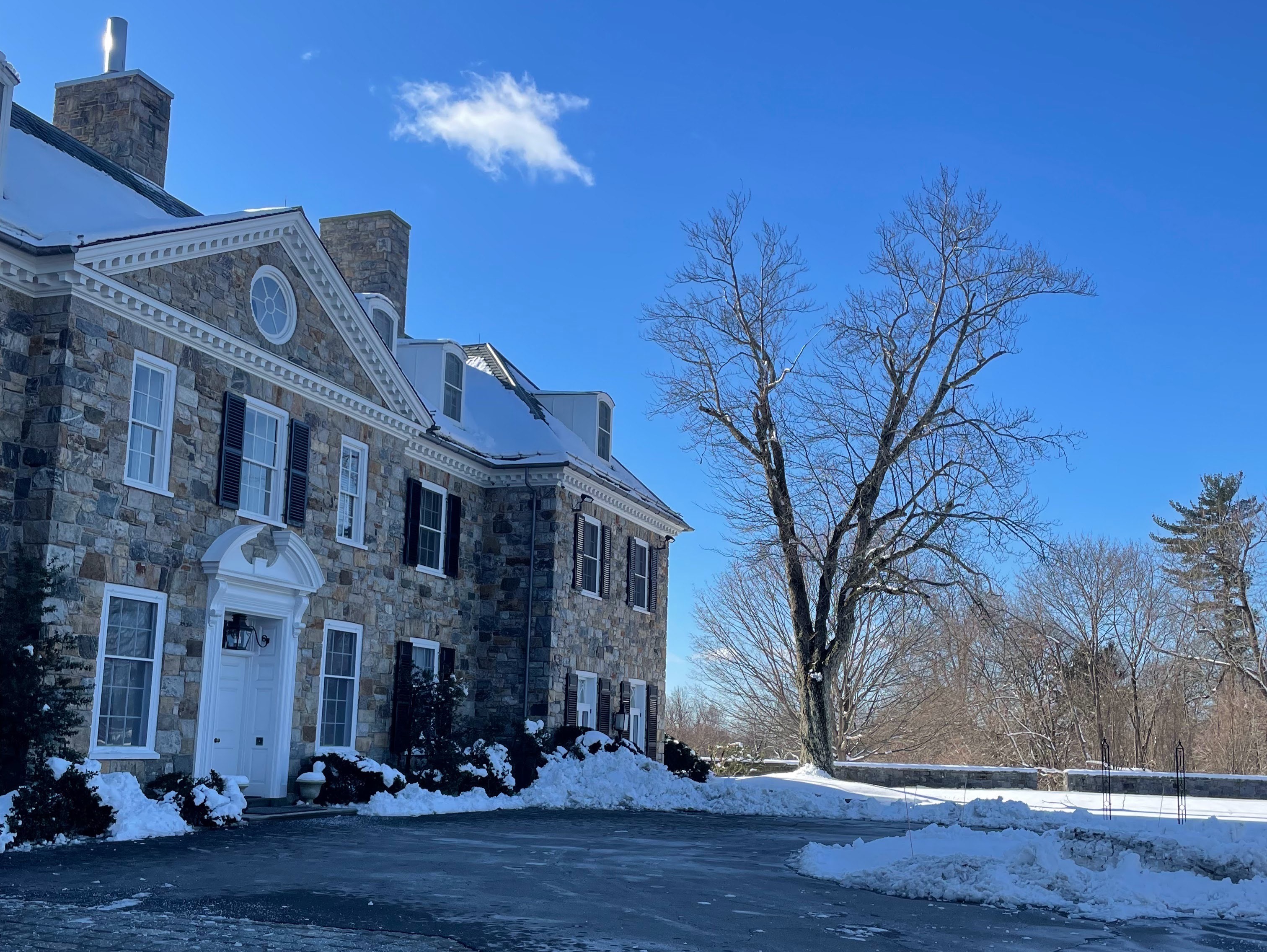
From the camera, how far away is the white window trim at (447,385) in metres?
23.2

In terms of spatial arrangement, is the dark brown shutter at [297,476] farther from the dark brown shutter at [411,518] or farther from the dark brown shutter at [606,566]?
the dark brown shutter at [606,566]

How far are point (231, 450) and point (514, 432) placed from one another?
9593mm

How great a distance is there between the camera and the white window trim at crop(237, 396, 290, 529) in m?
16.2

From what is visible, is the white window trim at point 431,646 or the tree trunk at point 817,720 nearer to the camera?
the white window trim at point 431,646

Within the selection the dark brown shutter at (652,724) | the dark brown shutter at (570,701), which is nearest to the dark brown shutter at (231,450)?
the dark brown shutter at (570,701)

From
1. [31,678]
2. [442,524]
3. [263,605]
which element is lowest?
[31,678]

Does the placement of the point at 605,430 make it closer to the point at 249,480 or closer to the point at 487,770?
the point at 487,770

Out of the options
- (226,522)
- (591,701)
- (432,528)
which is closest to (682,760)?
(591,701)

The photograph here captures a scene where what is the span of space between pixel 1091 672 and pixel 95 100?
3057 cm

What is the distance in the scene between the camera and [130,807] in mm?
12516

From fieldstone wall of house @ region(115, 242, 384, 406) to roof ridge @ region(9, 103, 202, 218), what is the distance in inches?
73.2

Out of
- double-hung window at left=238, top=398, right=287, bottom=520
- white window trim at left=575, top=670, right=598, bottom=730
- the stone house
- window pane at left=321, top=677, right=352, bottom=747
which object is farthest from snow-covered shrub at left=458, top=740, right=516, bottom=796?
double-hung window at left=238, top=398, right=287, bottom=520

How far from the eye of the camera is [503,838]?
13680 mm

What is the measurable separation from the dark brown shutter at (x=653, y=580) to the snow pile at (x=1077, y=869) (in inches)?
623
